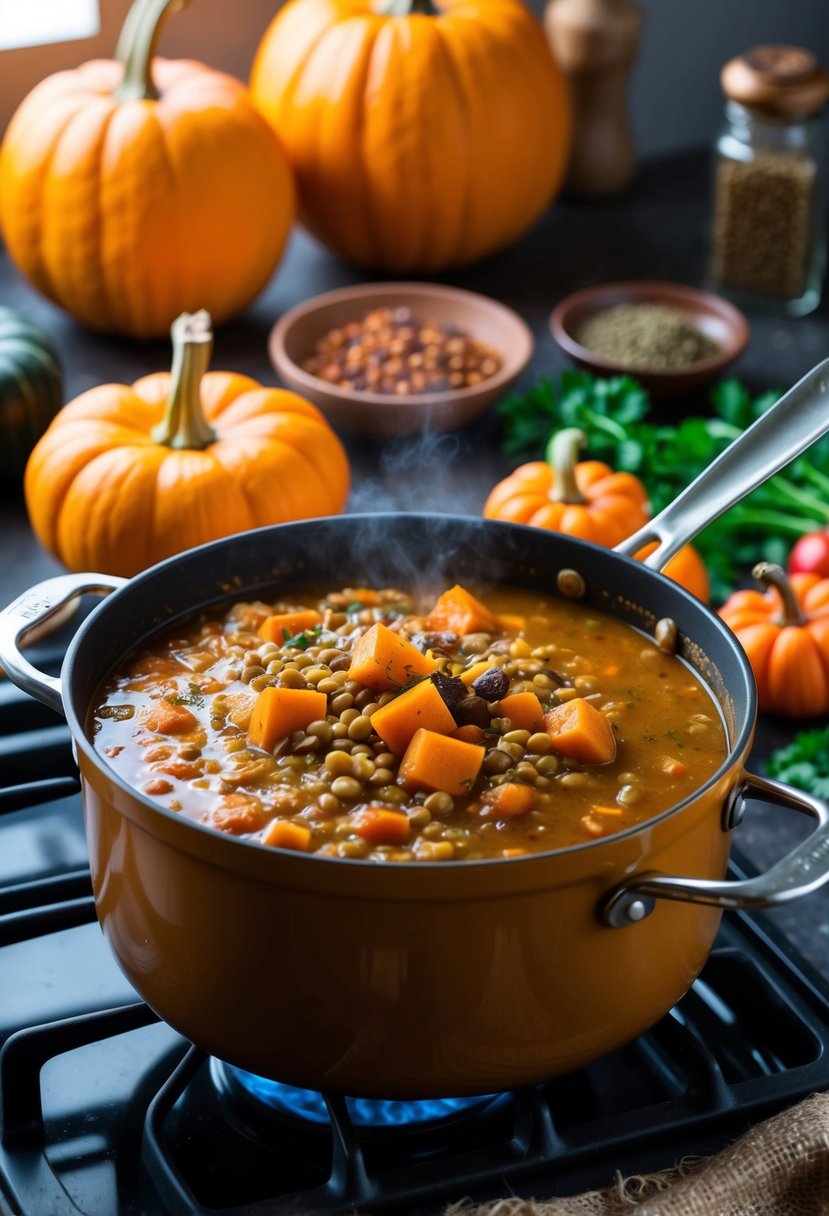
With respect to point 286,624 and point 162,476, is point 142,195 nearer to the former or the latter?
point 162,476

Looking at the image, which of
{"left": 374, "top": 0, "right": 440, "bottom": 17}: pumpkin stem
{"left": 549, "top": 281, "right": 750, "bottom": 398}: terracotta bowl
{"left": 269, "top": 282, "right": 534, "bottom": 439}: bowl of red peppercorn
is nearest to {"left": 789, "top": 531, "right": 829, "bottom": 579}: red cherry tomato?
{"left": 549, "top": 281, "right": 750, "bottom": 398}: terracotta bowl

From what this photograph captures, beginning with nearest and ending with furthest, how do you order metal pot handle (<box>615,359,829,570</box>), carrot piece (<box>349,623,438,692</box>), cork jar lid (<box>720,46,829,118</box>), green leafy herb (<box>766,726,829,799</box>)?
1. carrot piece (<box>349,623,438,692</box>)
2. metal pot handle (<box>615,359,829,570</box>)
3. green leafy herb (<box>766,726,829,799</box>)
4. cork jar lid (<box>720,46,829,118</box>)

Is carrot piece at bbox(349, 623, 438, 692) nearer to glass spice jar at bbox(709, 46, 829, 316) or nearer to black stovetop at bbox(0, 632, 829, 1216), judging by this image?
black stovetop at bbox(0, 632, 829, 1216)

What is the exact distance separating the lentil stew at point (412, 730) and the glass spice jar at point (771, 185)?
60.6 inches


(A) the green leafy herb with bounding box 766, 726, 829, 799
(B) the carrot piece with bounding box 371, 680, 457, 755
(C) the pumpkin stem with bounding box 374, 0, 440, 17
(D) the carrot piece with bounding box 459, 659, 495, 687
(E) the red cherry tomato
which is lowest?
(A) the green leafy herb with bounding box 766, 726, 829, 799

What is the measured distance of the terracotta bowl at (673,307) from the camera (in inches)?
97.2

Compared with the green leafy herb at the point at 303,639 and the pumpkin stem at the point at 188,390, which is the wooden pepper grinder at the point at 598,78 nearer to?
the pumpkin stem at the point at 188,390

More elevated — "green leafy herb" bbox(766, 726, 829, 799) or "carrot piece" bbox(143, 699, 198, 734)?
"carrot piece" bbox(143, 699, 198, 734)

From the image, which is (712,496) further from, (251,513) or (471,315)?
(471,315)

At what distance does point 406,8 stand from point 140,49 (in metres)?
0.55

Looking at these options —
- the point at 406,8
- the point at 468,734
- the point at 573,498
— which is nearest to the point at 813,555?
the point at 573,498

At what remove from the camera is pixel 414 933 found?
1.03 meters

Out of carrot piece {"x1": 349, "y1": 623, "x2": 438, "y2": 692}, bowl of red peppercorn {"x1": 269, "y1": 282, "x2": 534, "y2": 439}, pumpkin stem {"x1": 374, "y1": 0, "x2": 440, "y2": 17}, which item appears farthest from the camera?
pumpkin stem {"x1": 374, "y1": 0, "x2": 440, "y2": 17}

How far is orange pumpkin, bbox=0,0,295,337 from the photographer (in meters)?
2.50
